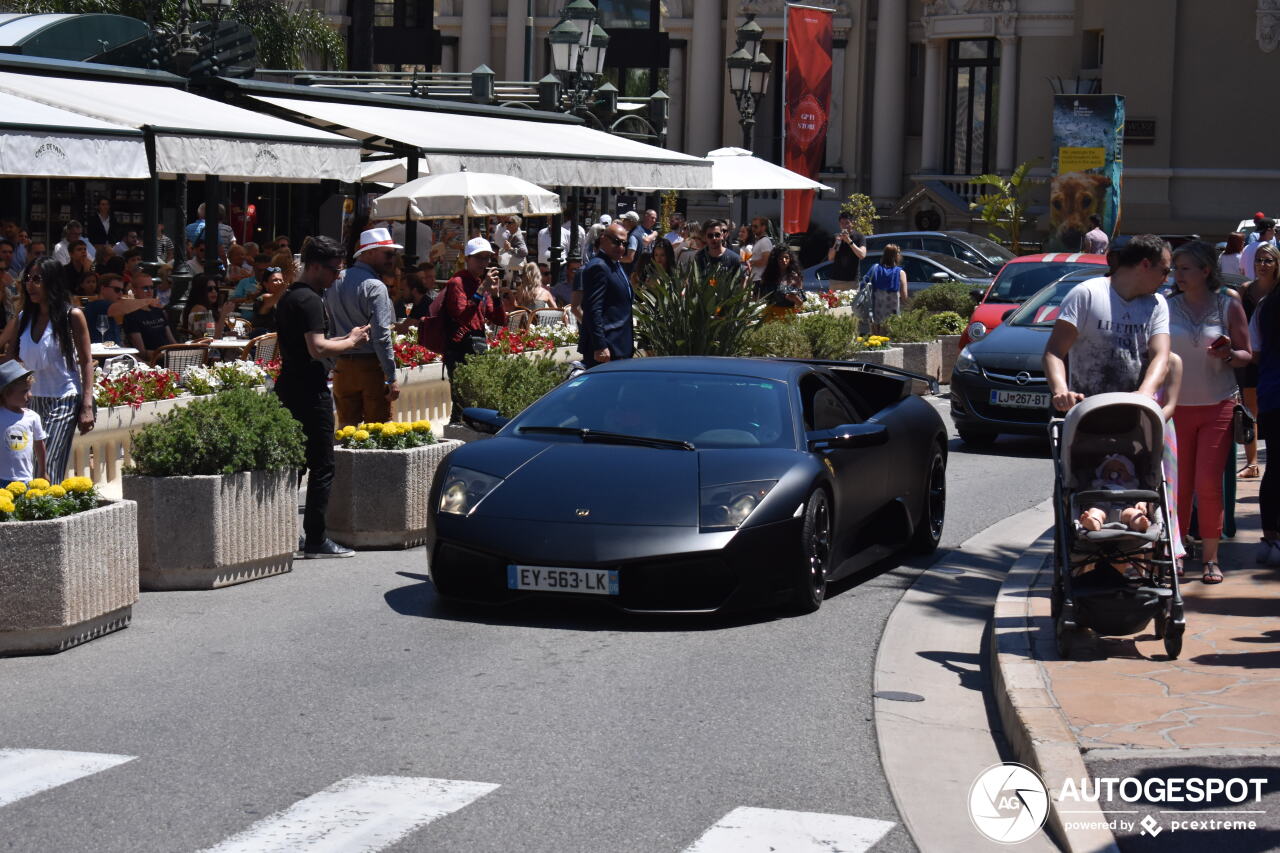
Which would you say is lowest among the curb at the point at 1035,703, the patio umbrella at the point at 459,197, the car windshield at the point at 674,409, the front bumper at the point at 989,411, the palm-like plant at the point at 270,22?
the curb at the point at 1035,703

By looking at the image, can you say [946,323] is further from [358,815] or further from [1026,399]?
[358,815]

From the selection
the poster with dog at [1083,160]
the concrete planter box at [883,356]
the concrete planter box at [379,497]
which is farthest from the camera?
the poster with dog at [1083,160]

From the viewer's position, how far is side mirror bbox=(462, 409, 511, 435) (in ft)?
33.7

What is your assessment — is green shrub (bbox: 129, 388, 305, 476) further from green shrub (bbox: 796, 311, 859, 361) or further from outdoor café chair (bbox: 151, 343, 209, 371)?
green shrub (bbox: 796, 311, 859, 361)

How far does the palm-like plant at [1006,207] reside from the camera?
46250 millimetres

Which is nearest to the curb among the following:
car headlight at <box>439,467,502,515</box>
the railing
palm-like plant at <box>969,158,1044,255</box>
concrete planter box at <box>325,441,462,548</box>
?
car headlight at <box>439,467,502,515</box>

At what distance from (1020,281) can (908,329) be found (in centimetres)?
189

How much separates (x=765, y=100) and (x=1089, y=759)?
2116 inches

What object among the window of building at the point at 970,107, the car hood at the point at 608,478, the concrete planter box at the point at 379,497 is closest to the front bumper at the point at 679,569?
the car hood at the point at 608,478

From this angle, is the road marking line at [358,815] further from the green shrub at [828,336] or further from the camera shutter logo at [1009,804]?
the green shrub at [828,336]

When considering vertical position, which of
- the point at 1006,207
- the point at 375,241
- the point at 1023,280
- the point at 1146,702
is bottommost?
the point at 1146,702

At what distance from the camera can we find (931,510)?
1158 centimetres

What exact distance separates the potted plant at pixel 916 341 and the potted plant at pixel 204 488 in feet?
44.4

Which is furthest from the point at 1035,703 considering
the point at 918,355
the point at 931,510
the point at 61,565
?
the point at 918,355
